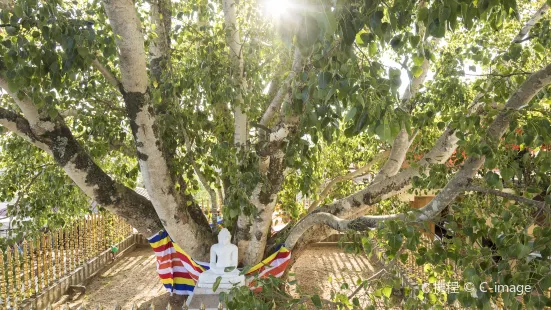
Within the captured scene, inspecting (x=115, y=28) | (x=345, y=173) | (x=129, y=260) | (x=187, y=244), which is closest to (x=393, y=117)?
(x=115, y=28)

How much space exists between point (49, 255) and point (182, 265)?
9.28ft

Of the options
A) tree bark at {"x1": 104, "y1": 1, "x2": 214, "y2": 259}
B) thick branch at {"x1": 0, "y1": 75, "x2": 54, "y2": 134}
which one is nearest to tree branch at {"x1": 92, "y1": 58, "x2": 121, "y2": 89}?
tree bark at {"x1": 104, "y1": 1, "x2": 214, "y2": 259}

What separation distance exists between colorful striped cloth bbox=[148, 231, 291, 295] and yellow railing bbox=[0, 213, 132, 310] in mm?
2012

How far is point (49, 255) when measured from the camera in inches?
265

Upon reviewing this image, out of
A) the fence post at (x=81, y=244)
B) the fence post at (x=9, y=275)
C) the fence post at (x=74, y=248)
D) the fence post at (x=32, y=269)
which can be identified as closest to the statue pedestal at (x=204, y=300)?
the fence post at (x=9, y=275)

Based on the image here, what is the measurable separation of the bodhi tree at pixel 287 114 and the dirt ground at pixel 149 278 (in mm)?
1820

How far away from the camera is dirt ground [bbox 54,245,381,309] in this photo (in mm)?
6812

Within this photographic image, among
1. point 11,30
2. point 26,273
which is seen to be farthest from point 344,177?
point 26,273

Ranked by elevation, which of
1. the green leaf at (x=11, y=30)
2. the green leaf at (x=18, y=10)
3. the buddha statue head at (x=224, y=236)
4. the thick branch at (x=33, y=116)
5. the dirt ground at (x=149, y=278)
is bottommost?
the dirt ground at (x=149, y=278)

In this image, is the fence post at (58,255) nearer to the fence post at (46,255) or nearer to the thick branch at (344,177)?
the fence post at (46,255)

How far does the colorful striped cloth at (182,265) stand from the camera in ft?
16.0

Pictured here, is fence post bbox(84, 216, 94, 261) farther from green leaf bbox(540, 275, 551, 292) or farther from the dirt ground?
green leaf bbox(540, 275, 551, 292)

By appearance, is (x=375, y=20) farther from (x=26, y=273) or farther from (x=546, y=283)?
(x=26, y=273)

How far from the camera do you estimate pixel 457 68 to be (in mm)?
3967
